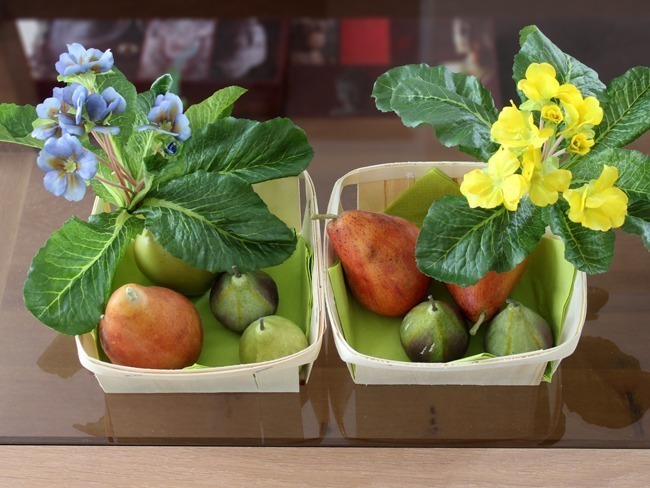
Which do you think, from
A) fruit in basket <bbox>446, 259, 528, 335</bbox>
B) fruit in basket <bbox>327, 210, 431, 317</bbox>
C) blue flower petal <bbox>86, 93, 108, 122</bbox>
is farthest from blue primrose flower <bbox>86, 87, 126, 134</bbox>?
fruit in basket <bbox>446, 259, 528, 335</bbox>

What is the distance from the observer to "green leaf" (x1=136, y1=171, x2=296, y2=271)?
0.78m

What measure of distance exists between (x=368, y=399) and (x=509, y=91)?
93 centimetres

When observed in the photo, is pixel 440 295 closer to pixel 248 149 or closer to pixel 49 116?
pixel 248 149

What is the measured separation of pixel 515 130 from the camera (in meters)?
0.70

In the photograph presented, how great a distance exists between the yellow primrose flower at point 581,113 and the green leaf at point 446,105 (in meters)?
0.10

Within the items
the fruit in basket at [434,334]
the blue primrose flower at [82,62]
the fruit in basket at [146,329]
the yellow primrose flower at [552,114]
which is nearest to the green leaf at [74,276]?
the fruit in basket at [146,329]

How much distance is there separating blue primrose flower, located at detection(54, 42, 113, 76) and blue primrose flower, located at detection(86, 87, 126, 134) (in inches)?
1.2

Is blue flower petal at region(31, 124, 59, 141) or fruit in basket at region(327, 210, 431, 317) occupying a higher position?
blue flower petal at region(31, 124, 59, 141)

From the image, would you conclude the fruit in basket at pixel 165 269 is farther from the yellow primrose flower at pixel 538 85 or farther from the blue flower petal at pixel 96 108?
the yellow primrose flower at pixel 538 85

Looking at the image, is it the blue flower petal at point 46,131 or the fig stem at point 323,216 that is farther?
the fig stem at point 323,216

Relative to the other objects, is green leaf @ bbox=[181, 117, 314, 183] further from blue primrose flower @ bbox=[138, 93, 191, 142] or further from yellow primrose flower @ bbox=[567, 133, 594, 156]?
yellow primrose flower @ bbox=[567, 133, 594, 156]

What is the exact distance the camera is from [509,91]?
1.64 metres

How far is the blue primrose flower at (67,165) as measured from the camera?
27.9 inches

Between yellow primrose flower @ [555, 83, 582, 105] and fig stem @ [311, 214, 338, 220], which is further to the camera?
fig stem @ [311, 214, 338, 220]
